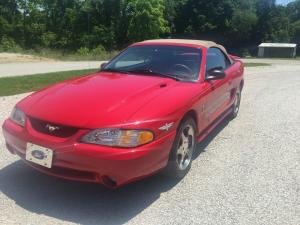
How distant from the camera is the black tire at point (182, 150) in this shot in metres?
4.54

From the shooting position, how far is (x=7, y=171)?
16.1 ft

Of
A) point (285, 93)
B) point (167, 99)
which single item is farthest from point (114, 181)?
point (285, 93)

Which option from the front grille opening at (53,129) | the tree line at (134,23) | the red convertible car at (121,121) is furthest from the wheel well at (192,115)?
the tree line at (134,23)

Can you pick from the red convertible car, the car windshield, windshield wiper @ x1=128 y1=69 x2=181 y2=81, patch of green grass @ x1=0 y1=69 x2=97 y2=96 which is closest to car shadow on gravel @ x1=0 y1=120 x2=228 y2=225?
the red convertible car

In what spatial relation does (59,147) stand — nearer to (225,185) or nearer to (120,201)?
(120,201)

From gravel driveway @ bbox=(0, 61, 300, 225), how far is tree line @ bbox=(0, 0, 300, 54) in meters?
44.5

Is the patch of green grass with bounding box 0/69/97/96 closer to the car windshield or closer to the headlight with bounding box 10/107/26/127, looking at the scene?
the car windshield

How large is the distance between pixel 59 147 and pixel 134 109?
0.80m

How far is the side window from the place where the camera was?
5.98m

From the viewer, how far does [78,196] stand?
4348 millimetres

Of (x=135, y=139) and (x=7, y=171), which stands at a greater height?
(x=135, y=139)

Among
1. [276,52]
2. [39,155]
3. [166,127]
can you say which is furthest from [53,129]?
[276,52]

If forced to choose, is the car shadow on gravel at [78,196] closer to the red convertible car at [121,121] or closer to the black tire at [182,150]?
the black tire at [182,150]

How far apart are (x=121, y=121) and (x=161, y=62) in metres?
1.87
